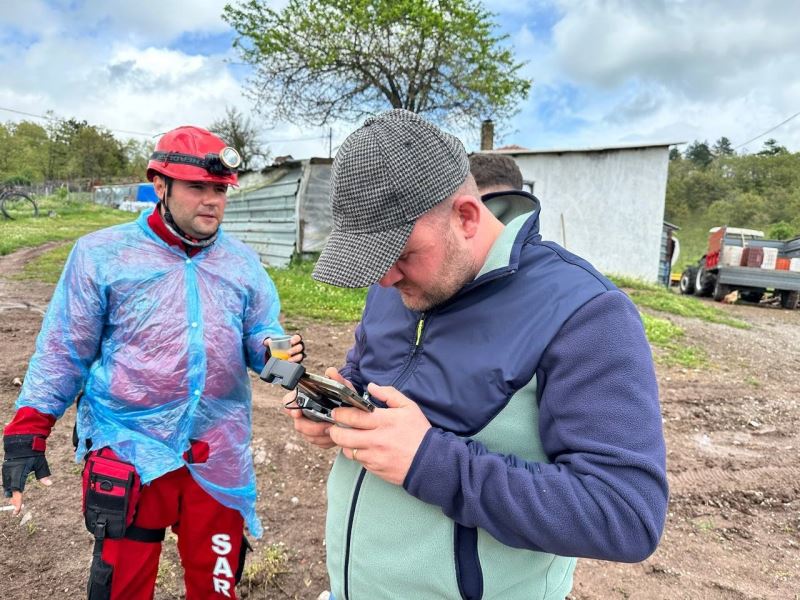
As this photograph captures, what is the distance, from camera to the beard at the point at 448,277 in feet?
3.76

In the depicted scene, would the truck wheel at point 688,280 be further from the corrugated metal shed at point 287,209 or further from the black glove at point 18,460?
the black glove at point 18,460

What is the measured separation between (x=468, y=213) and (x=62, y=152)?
6049 cm

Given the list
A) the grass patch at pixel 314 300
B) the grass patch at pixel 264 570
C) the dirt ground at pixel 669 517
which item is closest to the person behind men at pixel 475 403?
the grass patch at pixel 264 570

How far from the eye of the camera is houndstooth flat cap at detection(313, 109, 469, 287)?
1068 mm

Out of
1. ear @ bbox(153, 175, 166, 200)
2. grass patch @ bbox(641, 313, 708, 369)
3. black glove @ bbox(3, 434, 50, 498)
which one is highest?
ear @ bbox(153, 175, 166, 200)

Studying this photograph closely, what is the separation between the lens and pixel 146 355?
6.97ft

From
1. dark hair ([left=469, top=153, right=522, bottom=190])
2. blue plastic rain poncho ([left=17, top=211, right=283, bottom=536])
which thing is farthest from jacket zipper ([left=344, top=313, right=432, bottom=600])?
dark hair ([left=469, top=153, right=522, bottom=190])

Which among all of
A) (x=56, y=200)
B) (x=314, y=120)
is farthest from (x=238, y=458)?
(x=56, y=200)

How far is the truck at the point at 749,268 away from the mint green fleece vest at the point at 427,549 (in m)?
15.5

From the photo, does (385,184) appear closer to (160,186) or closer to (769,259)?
(160,186)

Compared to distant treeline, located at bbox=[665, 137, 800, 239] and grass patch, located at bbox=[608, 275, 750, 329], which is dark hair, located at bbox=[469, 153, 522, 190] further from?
distant treeline, located at bbox=[665, 137, 800, 239]

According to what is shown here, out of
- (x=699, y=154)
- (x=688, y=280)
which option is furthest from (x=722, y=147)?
(x=688, y=280)

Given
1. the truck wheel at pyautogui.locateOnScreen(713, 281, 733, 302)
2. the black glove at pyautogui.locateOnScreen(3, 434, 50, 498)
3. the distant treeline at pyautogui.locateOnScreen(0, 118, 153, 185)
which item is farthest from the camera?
the distant treeline at pyautogui.locateOnScreen(0, 118, 153, 185)

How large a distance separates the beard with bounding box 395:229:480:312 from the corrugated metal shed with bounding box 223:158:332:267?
→ 10.3 meters
